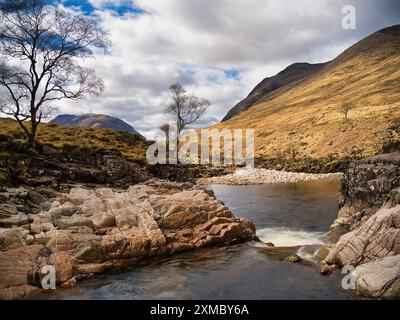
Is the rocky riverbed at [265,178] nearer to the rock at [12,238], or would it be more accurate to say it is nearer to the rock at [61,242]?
the rock at [61,242]

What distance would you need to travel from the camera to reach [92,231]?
20.6 metres

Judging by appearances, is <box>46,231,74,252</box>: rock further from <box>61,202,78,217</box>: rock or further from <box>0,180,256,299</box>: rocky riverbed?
<box>61,202,78,217</box>: rock

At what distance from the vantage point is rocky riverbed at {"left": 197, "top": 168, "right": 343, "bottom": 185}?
221ft

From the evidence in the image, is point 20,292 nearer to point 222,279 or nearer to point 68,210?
point 68,210

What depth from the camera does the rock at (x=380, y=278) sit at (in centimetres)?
1371

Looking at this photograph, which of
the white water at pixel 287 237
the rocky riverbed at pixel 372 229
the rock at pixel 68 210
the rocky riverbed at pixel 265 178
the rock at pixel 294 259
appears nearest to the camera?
the rocky riverbed at pixel 372 229

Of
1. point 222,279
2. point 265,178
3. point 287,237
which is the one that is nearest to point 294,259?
point 222,279

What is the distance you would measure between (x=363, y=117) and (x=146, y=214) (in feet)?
343

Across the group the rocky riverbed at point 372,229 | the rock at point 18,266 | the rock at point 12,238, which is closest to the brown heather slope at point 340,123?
the rocky riverbed at point 372,229

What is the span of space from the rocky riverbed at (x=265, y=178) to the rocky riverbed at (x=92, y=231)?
41561 millimetres

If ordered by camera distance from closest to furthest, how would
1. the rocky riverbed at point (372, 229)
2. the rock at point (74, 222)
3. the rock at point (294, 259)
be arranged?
the rocky riverbed at point (372, 229)
the rock at point (294, 259)
the rock at point (74, 222)

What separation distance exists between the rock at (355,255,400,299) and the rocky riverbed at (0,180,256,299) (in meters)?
9.56

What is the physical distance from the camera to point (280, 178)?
229ft

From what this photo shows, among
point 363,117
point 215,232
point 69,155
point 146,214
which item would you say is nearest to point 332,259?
point 215,232
